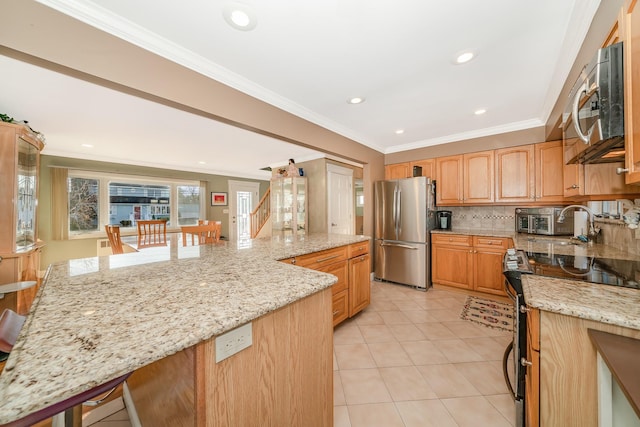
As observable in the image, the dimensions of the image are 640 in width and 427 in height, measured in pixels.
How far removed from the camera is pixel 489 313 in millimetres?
2723

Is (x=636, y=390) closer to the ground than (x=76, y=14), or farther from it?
closer to the ground

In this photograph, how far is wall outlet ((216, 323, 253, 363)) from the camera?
0.71 meters

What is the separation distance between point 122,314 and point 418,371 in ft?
6.53

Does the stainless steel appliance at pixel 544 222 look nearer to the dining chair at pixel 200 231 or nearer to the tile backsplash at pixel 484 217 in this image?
the tile backsplash at pixel 484 217

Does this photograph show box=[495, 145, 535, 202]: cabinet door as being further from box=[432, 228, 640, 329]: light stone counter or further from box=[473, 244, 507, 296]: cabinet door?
box=[432, 228, 640, 329]: light stone counter

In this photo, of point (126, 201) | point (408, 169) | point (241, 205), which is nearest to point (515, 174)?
point (408, 169)

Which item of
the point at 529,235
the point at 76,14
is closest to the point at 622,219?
the point at 529,235

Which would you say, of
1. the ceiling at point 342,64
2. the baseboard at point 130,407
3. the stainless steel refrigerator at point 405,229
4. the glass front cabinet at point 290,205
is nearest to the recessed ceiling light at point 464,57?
the ceiling at point 342,64

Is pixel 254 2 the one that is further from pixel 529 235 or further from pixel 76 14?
pixel 529 235

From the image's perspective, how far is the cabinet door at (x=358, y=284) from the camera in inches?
98.8

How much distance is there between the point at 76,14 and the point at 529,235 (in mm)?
4616

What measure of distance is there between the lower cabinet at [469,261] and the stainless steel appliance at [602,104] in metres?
2.26

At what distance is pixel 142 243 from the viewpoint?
11.9 feet

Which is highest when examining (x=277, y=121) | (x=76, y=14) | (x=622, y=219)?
(x=76, y=14)
